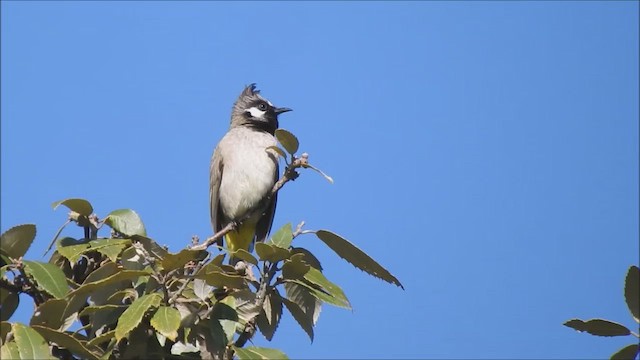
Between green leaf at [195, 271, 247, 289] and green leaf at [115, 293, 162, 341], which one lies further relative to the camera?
green leaf at [195, 271, 247, 289]

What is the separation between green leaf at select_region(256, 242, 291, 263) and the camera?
302 cm

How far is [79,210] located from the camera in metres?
3.19

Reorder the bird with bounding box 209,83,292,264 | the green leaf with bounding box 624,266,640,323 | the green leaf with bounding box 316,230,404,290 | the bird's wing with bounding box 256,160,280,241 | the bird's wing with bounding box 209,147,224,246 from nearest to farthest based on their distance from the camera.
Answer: the green leaf with bounding box 624,266,640,323, the green leaf with bounding box 316,230,404,290, the bird with bounding box 209,83,292,264, the bird's wing with bounding box 256,160,280,241, the bird's wing with bounding box 209,147,224,246

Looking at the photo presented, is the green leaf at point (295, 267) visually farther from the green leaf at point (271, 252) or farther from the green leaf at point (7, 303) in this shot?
the green leaf at point (7, 303)

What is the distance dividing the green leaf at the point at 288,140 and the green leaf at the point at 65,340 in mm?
1349

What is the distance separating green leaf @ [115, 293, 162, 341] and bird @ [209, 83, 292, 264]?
3512 mm

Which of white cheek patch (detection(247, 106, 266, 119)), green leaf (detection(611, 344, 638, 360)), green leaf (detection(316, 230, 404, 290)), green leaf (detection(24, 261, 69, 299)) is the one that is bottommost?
green leaf (detection(611, 344, 638, 360))

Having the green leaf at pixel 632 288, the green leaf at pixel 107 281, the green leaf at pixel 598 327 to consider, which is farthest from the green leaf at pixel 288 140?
the green leaf at pixel 632 288

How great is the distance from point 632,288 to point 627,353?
17cm

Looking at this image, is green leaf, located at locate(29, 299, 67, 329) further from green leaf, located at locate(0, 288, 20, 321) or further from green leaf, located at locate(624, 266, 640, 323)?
green leaf, located at locate(624, 266, 640, 323)

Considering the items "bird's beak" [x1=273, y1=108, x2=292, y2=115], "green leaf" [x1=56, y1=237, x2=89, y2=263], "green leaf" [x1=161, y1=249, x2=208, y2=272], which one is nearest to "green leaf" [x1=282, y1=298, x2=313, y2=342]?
"green leaf" [x1=161, y1=249, x2=208, y2=272]

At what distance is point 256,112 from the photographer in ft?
23.9

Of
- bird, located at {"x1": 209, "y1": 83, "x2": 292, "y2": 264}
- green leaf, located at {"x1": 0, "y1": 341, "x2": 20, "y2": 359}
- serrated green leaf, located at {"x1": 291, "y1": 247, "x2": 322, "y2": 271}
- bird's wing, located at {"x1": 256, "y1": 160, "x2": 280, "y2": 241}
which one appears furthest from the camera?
bird's wing, located at {"x1": 256, "y1": 160, "x2": 280, "y2": 241}

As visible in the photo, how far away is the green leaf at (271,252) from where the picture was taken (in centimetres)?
302
